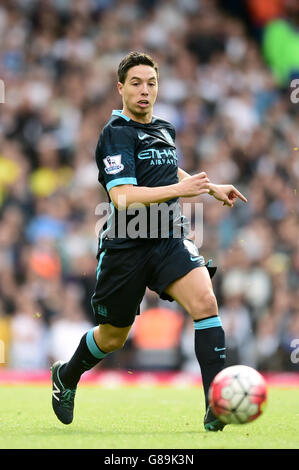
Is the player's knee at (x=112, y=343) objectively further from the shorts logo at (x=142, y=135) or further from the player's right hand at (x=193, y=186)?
the shorts logo at (x=142, y=135)

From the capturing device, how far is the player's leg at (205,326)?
17.8ft

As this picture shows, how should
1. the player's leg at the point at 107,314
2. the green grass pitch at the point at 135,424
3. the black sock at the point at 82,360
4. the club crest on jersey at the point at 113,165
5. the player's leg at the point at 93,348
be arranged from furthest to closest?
1. the black sock at the point at 82,360
2. the player's leg at the point at 93,348
3. the player's leg at the point at 107,314
4. the club crest on jersey at the point at 113,165
5. the green grass pitch at the point at 135,424

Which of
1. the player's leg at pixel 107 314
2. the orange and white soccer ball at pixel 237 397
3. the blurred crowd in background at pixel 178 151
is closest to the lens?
the orange and white soccer ball at pixel 237 397

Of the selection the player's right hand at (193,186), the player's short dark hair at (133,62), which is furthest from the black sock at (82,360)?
the player's short dark hair at (133,62)

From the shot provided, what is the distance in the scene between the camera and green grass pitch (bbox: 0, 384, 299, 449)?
486 centimetres

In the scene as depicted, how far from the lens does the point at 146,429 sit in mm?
5664

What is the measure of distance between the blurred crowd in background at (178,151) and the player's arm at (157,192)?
560 cm

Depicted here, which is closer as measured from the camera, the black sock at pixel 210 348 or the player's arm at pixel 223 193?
the black sock at pixel 210 348

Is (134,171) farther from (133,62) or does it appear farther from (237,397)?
(237,397)

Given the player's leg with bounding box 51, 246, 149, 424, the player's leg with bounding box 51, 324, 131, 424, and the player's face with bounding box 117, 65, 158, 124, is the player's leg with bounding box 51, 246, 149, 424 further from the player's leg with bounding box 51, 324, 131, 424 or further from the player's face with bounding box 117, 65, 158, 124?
the player's face with bounding box 117, 65, 158, 124

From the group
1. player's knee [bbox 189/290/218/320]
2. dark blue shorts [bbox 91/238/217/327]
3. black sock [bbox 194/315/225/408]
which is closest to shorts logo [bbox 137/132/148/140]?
dark blue shorts [bbox 91/238/217/327]

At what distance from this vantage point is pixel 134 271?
18.5 ft

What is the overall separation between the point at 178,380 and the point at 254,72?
246 inches

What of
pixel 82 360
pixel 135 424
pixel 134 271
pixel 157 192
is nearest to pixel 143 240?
pixel 134 271
